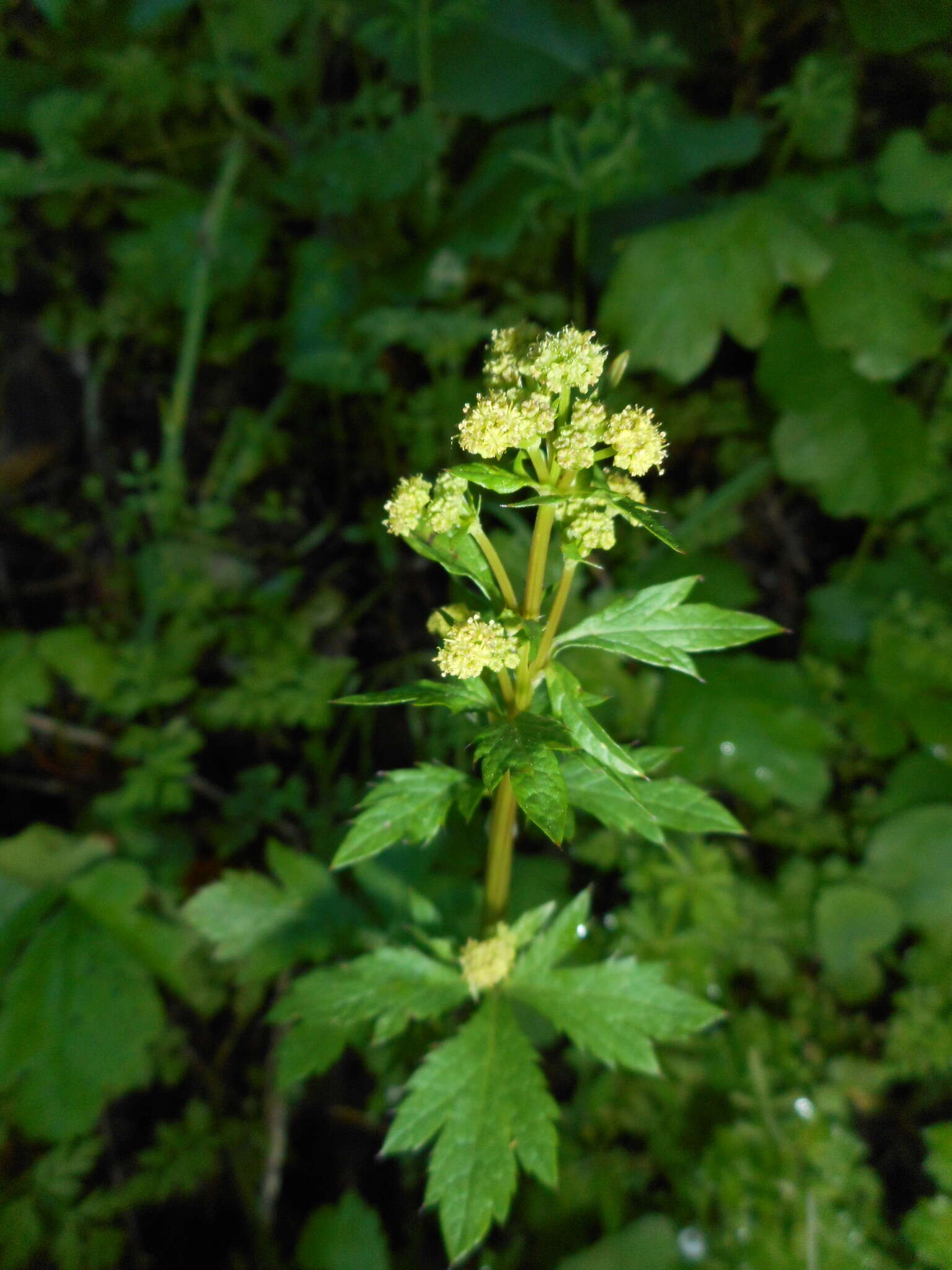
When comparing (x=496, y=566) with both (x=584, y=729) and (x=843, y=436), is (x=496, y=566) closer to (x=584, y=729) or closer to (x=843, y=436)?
(x=584, y=729)

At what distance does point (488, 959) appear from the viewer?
1562 millimetres

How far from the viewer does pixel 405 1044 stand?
189cm

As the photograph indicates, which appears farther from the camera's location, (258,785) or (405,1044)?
(258,785)

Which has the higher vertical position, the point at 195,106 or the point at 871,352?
the point at 195,106

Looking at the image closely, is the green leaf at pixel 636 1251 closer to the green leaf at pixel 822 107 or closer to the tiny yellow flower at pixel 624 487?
the tiny yellow flower at pixel 624 487

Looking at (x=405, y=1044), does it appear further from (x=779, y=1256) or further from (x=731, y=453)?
(x=731, y=453)

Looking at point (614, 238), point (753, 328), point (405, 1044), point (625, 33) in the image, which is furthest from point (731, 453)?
point (405, 1044)

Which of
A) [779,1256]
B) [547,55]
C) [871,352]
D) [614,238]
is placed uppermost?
[547,55]

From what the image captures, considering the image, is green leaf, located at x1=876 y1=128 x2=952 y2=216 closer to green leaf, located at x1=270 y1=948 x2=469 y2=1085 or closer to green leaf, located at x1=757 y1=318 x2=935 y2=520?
green leaf, located at x1=757 y1=318 x2=935 y2=520

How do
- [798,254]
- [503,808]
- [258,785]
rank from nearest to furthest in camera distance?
1. [503,808]
2. [798,254]
3. [258,785]

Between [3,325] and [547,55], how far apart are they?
3.14 meters

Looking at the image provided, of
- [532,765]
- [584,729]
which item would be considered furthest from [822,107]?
[532,765]

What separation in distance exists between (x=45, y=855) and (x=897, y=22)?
4.26 metres

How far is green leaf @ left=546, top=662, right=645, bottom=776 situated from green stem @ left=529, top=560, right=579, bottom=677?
51 millimetres
